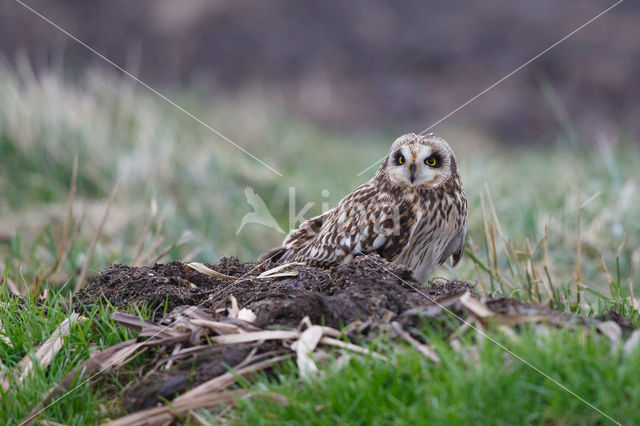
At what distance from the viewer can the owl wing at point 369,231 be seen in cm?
340

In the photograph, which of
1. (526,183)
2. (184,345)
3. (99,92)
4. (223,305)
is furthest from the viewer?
(99,92)

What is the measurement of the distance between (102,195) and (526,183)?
14.7 feet

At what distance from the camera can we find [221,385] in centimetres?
229

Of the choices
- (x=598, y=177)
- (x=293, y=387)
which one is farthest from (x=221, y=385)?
(x=598, y=177)

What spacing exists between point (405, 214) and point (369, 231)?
19 cm

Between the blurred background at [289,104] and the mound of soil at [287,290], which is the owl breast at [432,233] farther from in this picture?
the blurred background at [289,104]

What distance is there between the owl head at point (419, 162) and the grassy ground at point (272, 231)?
460 mm

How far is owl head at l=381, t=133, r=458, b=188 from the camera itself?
3.36 metres

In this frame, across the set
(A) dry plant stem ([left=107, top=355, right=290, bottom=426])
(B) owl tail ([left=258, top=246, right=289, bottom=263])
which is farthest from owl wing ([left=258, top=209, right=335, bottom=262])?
(A) dry plant stem ([left=107, top=355, right=290, bottom=426])

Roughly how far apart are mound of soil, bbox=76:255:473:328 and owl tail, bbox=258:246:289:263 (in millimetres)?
379

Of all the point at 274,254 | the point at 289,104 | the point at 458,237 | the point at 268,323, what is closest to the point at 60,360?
the point at 268,323

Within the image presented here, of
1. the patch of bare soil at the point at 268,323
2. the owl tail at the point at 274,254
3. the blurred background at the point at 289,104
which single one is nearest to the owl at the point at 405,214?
the owl tail at the point at 274,254

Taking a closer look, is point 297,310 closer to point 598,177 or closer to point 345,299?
point 345,299

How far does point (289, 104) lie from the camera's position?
49.6 ft
